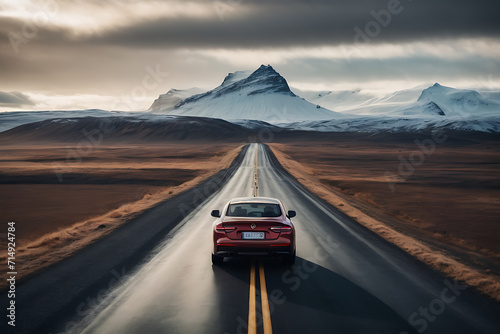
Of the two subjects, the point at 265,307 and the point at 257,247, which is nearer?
the point at 265,307

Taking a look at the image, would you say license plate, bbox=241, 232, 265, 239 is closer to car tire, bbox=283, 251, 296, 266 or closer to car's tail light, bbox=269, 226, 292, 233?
car's tail light, bbox=269, 226, 292, 233

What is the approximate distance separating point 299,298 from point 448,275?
14.4 ft

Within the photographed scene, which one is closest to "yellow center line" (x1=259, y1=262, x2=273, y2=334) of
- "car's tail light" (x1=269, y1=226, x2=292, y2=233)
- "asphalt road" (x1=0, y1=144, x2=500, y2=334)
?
"asphalt road" (x1=0, y1=144, x2=500, y2=334)

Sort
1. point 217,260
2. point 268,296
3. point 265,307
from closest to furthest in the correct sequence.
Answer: point 265,307 → point 268,296 → point 217,260

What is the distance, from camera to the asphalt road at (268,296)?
7.12m

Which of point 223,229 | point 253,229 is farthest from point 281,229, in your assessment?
point 223,229

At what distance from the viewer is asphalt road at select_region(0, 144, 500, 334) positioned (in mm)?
7117

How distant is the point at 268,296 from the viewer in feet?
27.9

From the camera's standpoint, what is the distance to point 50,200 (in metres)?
25.6

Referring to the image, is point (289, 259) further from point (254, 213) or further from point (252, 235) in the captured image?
point (254, 213)

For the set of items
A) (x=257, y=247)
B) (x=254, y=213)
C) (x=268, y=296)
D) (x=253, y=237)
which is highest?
(x=254, y=213)

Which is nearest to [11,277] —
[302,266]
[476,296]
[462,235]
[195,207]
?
[302,266]

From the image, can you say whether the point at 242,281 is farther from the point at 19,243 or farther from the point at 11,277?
the point at 19,243

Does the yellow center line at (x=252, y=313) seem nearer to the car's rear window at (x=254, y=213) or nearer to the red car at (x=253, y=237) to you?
the red car at (x=253, y=237)
